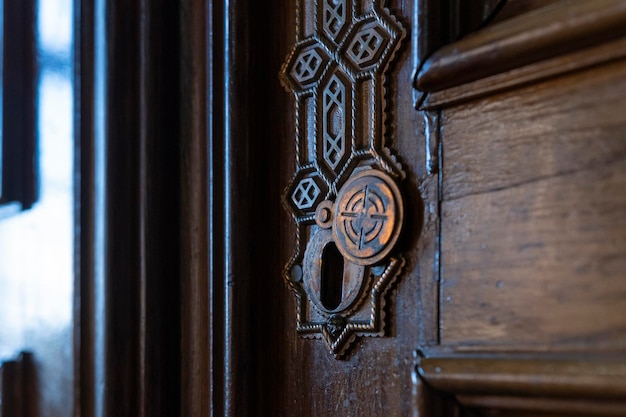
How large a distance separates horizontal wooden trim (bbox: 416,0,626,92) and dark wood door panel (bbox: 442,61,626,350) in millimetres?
17

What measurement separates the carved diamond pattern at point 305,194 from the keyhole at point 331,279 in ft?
0.12

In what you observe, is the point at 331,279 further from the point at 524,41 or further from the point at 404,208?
the point at 524,41

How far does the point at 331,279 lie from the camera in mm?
479

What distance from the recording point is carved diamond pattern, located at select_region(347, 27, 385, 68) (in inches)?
18.0

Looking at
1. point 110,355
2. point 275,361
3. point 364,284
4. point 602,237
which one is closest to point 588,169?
point 602,237

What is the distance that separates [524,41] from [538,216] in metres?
0.09

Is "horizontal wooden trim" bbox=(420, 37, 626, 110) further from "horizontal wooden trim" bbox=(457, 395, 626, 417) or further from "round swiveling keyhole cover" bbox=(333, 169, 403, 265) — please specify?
"horizontal wooden trim" bbox=(457, 395, 626, 417)

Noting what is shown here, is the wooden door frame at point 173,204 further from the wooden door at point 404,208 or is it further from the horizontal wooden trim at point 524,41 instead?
the horizontal wooden trim at point 524,41

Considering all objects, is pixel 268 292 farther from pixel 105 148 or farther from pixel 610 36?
pixel 610 36

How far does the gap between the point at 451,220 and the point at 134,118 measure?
28cm

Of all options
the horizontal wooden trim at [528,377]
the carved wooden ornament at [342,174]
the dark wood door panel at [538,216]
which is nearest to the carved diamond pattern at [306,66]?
the carved wooden ornament at [342,174]

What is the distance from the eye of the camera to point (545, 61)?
1.23 feet

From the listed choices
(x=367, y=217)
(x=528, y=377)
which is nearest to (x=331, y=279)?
(x=367, y=217)

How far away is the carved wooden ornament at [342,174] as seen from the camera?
446mm
